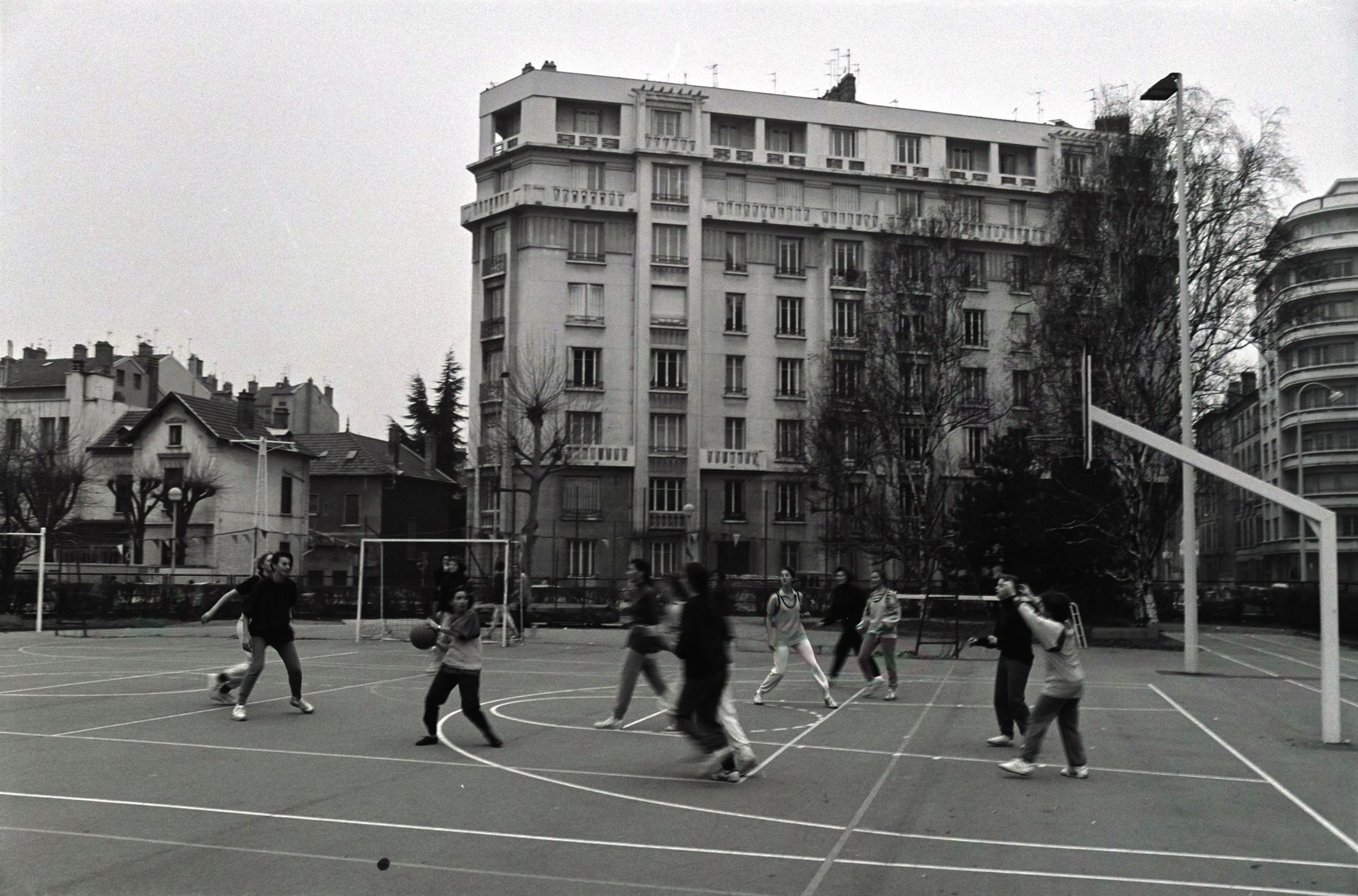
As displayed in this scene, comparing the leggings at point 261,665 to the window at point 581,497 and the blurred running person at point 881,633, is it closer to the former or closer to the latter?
the blurred running person at point 881,633

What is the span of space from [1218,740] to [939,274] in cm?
3533

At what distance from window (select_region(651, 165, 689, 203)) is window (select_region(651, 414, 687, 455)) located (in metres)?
10.5

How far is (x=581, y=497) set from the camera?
186 ft

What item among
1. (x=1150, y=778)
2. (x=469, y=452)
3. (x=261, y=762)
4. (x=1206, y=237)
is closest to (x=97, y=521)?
(x=469, y=452)

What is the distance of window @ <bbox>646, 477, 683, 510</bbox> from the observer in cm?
5797

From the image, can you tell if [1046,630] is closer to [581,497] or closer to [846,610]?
[846,610]

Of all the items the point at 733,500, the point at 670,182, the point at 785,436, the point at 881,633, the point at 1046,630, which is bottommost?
the point at 881,633

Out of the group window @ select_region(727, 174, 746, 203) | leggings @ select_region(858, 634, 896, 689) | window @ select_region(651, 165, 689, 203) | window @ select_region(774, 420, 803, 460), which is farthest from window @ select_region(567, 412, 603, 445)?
leggings @ select_region(858, 634, 896, 689)

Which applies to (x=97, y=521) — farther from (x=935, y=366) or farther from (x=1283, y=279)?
(x=1283, y=279)

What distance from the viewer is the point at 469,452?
5691 cm

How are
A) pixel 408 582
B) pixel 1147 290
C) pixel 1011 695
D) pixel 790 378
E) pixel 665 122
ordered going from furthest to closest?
pixel 790 378, pixel 665 122, pixel 408 582, pixel 1147 290, pixel 1011 695

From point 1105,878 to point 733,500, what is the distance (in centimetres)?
5145

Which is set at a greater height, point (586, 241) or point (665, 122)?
point (665, 122)

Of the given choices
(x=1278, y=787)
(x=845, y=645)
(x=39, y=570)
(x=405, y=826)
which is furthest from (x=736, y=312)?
(x=405, y=826)
